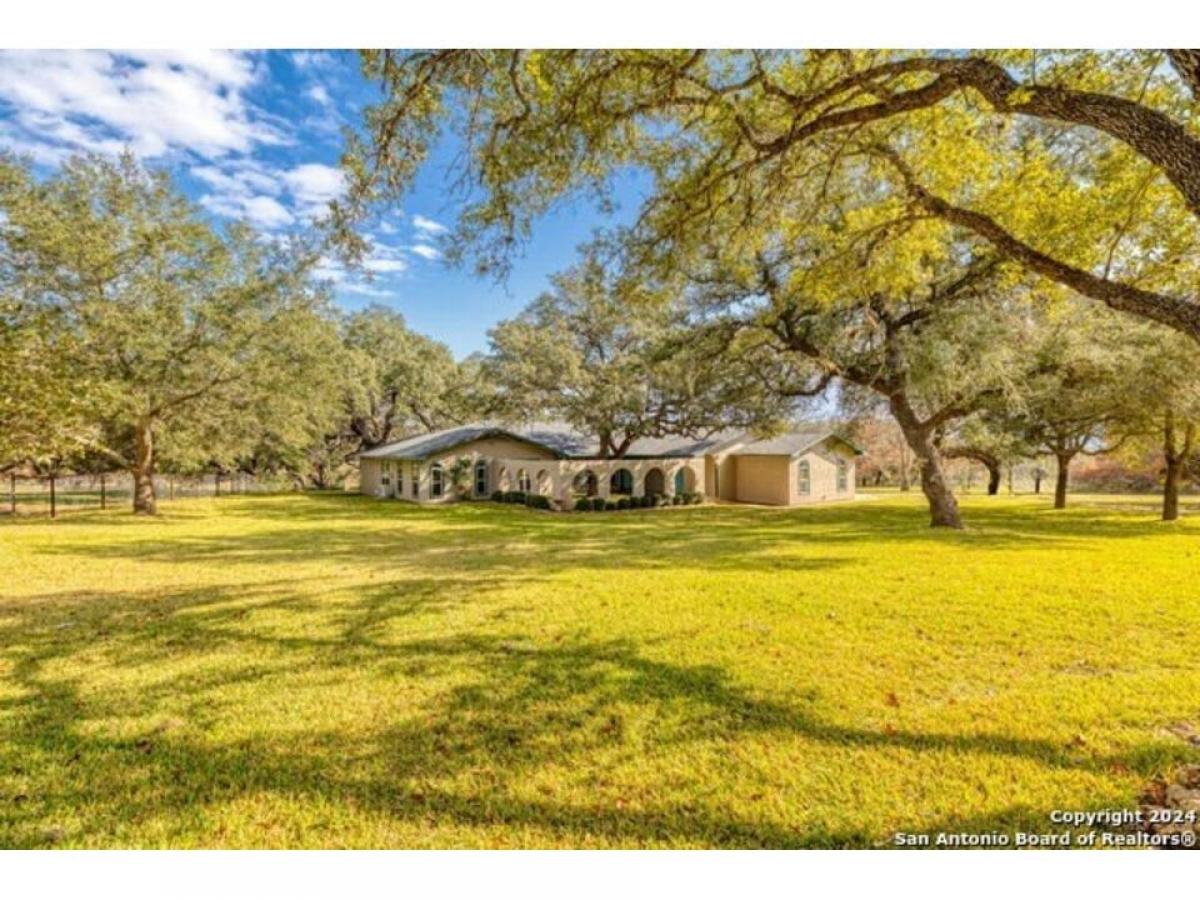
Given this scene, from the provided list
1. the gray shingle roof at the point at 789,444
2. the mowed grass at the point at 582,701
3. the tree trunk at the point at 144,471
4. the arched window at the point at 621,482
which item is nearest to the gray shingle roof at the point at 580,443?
the gray shingle roof at the point at 789,444

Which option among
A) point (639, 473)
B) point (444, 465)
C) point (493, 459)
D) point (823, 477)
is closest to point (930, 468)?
point (823, 477)

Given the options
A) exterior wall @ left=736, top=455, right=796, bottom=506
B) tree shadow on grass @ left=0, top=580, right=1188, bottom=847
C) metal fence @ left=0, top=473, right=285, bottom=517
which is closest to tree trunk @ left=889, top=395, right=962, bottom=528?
exterior wall @ left=736, top=455, right=796, bottom=506

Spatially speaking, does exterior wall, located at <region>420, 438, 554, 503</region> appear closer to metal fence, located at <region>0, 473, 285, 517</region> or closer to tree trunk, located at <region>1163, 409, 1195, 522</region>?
metal fence, located at <region>0, 473, 285, 517</region>

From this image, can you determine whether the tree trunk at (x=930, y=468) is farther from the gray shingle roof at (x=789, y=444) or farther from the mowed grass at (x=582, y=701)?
the gray shingle roof at (x=789, y=444)

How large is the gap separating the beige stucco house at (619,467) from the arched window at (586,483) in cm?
5

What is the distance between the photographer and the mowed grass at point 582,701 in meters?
2.77

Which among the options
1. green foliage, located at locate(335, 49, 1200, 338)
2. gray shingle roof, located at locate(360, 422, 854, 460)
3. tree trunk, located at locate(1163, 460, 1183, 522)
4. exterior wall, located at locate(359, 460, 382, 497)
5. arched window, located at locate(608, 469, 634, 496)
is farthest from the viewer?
exterior wall, located at locate(359, 460, 382, 497)

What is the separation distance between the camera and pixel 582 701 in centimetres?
402

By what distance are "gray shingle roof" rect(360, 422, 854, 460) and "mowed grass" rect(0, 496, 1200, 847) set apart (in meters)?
14.7

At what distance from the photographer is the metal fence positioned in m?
21.9

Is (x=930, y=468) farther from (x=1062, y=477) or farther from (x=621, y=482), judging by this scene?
(x=621, y=482)
